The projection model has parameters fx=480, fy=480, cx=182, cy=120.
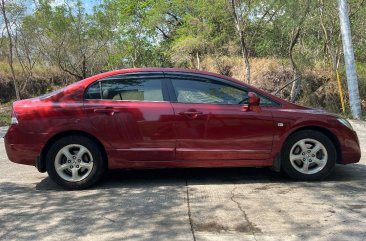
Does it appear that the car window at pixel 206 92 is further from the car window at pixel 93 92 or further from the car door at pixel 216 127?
the car window at pixel 93 92

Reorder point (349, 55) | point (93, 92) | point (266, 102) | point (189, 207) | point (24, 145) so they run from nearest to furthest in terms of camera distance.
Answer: point (189, 207) → point (24, 145) → point (93, 92) → point (266, 102) → point (349, 55)

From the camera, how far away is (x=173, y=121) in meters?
6.20

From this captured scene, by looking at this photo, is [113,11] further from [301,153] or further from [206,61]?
[301,153]

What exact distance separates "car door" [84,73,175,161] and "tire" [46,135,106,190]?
0.82ft

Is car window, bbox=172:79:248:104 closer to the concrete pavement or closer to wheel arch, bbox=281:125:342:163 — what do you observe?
wheel arch, bbox=281:125:342:163

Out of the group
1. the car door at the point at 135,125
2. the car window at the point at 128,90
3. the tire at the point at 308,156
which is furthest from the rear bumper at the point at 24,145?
the tire at the point at 308,156

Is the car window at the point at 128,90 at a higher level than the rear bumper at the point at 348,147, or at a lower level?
higher

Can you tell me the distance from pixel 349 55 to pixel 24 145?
1066 centimetres

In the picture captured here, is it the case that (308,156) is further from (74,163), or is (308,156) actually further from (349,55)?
(349,55)

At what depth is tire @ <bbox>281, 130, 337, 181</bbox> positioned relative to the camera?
6.39 meters

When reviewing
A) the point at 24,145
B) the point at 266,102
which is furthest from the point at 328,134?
the point at 24,145

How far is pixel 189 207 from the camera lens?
5305 millimetres

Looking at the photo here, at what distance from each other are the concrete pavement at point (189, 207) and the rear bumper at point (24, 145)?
0.45m

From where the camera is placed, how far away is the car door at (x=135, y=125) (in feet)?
20.3
